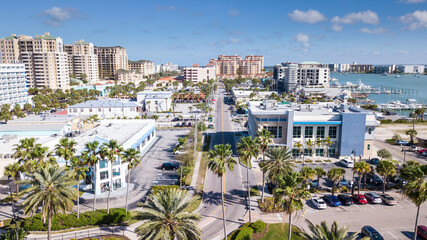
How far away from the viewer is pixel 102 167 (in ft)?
146

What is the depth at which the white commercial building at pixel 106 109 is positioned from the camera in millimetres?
101688

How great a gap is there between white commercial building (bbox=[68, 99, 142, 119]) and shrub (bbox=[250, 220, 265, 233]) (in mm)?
79050

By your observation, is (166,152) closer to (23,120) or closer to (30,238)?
(30,238)

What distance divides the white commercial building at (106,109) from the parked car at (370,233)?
284ft

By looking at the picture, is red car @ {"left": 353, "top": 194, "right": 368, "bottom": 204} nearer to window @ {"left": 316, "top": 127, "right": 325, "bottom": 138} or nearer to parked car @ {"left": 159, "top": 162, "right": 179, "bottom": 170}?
window @ {"left": 316, "top": 127, "right": 325, "bottom": 138}

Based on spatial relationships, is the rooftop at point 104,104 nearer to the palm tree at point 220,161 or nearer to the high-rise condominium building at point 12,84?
the high-rise condominium building at point 12,84

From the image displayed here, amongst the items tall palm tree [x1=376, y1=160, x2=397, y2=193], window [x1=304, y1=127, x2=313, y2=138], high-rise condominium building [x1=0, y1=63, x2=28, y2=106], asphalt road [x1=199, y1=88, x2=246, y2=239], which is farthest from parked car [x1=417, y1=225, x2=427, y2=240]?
high-rise condominium building [x1=0, y1=63, x2=28, y2=106]

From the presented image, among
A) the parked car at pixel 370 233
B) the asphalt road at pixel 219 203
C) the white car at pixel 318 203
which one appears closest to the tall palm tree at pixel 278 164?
the asphalt road at pixel 219 203

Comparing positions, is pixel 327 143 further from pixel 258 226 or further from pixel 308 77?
pixel 308 77

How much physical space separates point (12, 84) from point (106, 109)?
50853 millimetres

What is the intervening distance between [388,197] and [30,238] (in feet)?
151

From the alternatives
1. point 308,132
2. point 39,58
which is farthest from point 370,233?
point 39,58

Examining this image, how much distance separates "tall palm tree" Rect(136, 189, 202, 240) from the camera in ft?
75.2

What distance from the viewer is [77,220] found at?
34969mm
